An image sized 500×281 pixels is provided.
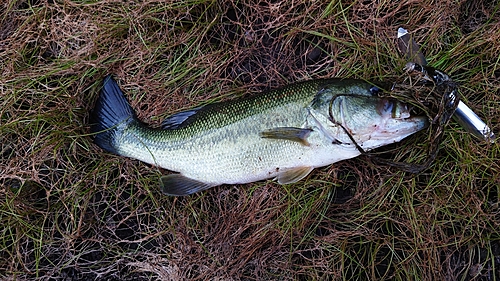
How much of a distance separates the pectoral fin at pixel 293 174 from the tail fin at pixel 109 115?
3.97ft

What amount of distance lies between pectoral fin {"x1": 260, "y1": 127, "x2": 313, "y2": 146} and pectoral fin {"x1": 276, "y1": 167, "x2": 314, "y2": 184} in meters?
0.21

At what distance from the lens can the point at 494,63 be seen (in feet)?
10.1

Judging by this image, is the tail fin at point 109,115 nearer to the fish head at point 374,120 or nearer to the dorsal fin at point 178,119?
the dorsal fin at point 178,119

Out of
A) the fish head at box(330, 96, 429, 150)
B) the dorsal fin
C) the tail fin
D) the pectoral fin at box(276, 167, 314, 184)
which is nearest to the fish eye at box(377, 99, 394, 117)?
the fish head at box(330, 96, 429, 150)

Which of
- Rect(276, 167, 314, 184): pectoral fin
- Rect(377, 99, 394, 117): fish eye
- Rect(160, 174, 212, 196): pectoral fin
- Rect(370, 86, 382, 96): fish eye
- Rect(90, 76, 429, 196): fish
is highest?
Rect(370, 86, 382, 96): fish eye

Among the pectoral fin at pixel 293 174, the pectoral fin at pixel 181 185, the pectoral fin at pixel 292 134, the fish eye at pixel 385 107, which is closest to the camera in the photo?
the fish eye at pixel 385 107

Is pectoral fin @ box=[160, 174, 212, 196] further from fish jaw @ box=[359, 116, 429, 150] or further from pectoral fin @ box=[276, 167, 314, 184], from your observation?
fish jaw @ box=[359, 116, 429, 150]

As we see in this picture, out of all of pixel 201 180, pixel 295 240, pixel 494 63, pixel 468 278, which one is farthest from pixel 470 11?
pixel 201 180

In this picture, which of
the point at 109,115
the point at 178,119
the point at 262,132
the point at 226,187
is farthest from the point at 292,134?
the point at 109,115

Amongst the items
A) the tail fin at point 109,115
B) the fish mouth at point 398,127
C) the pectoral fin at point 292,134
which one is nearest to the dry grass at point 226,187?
the tail fin at point 109,115

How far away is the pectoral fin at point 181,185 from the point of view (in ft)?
10.2

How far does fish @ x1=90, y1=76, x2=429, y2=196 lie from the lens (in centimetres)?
276

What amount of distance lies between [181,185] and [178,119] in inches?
19.5

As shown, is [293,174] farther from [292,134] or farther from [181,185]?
[181,185]
